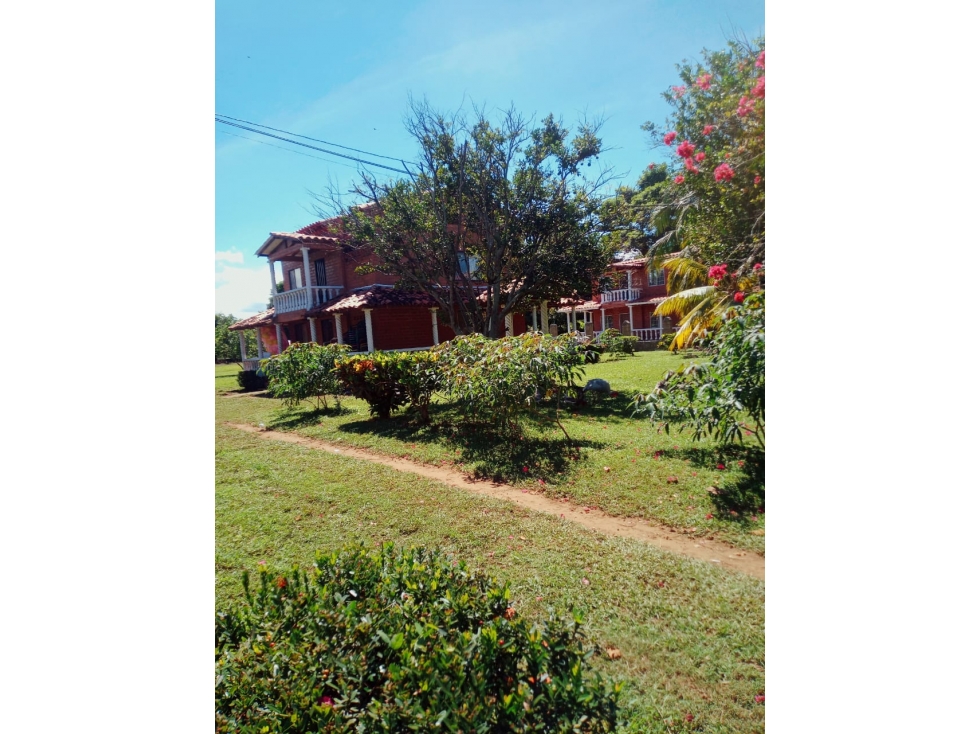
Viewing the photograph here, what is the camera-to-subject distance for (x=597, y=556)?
179 centimetres

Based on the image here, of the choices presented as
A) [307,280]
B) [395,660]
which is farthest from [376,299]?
[395,660]

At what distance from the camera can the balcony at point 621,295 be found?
2.14m

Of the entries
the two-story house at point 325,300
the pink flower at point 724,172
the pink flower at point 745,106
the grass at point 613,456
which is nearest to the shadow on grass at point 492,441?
the grass at point 613,456

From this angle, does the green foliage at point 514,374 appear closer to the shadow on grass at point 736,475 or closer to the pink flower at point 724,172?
the shadow on grass at point 736,475

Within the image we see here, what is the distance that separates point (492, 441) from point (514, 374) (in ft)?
1.39

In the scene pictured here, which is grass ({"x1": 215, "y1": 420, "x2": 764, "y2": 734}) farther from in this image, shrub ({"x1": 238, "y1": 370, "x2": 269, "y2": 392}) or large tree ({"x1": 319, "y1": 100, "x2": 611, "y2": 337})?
large tree ({"x1": 319, "y1": 100, "x2": 611, "y2": 337})

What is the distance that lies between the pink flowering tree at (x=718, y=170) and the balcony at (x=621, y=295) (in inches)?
18.6

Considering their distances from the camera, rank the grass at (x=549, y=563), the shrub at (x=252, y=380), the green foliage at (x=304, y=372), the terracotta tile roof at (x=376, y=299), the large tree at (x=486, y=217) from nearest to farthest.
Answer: the grass at (x=549, y=563)
the large tree at (x=486, y=217)
the terracotta tile roof at (x=376, y=299)
the shrub at (x=252, y=380)
the green foliage at (x=304, y=372)

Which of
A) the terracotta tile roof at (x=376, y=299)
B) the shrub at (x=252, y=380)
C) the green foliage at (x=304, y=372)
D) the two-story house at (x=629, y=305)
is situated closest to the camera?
the two-story house at (x=629, y=305)

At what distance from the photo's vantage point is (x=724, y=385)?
222cm

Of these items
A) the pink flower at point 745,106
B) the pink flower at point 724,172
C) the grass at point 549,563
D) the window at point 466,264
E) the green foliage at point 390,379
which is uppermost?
the window at point 466,264
